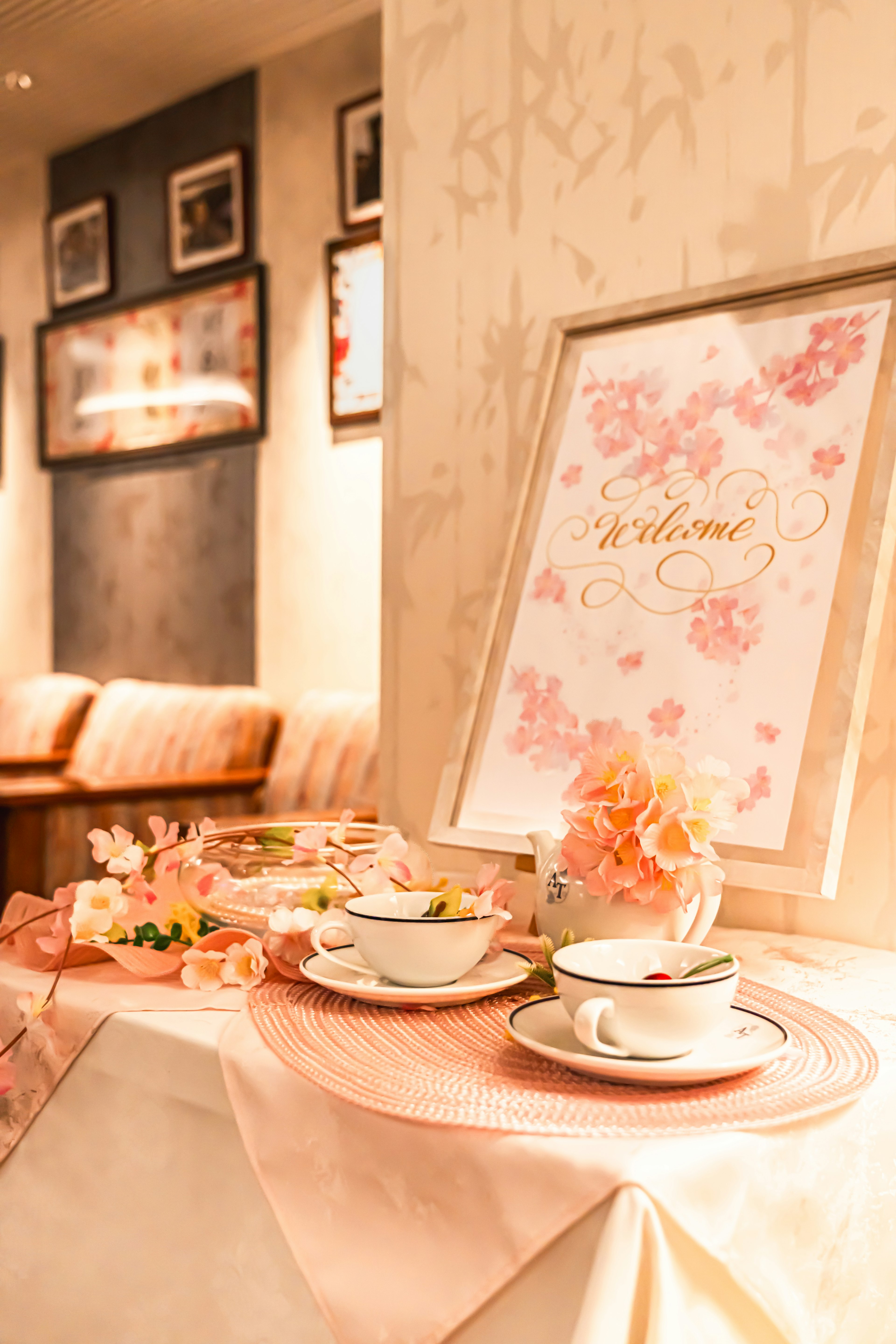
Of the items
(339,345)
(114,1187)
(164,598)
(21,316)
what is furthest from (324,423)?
(114,1187)

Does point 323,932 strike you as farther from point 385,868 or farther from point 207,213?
point 207,213

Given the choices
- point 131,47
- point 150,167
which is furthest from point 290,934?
point 150,167

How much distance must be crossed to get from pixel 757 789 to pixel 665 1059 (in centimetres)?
41

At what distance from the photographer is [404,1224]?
2.25ft

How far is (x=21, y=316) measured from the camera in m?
4.64

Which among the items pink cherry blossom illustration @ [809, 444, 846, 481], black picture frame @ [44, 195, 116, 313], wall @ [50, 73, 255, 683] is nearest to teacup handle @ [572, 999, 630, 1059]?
pink cherry blossom illustration @ [809, 444, 846, 481]

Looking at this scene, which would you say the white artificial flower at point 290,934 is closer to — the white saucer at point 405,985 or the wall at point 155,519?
the white saucer at point 405,985

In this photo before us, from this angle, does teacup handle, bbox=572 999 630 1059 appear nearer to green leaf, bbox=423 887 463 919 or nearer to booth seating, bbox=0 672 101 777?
green leaf, bbox=423 887 463 919

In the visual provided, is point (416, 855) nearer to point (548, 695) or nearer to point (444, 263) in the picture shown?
point (548, 695)

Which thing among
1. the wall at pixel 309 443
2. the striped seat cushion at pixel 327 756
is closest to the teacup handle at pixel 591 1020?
the striped seat cushion at pixel 327 756

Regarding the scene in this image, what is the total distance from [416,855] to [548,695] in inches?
12.1

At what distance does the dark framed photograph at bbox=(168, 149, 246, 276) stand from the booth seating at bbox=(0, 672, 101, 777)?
152 cm

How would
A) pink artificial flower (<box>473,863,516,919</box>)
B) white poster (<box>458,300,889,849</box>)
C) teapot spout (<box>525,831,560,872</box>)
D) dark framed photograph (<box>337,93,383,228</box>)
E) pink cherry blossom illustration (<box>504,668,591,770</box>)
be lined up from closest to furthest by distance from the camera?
pink artificial flower (<box>473,863,516,919</box>)
teapot spout (<box>525,831,560,872</box>)
white poster (<box>458,300,889,849</box>)
pink cherry blossom illustration (<box>504,668,591,770</box>)
dark framed photograph (<box>337,93,383,228</box>)

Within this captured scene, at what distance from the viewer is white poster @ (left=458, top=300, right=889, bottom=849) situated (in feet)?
3.64
